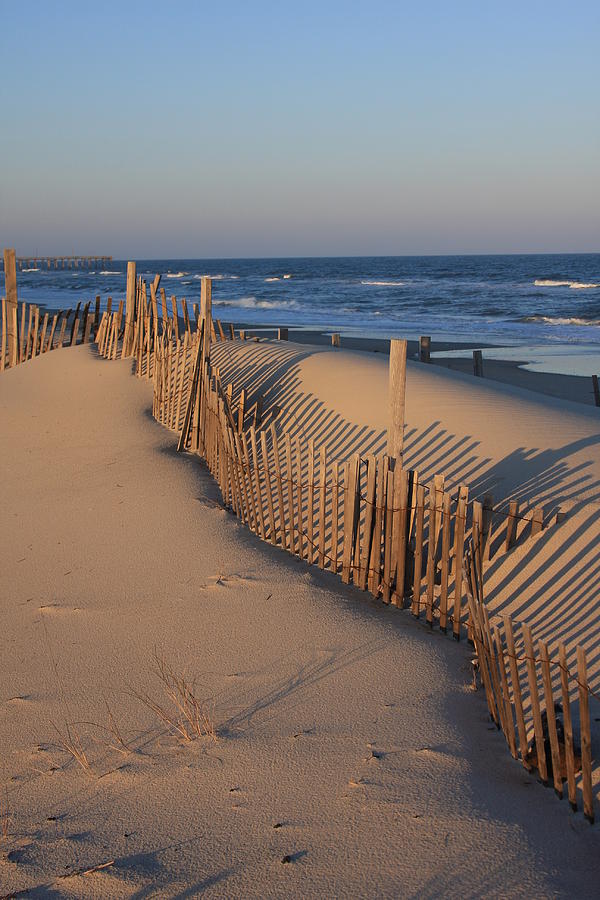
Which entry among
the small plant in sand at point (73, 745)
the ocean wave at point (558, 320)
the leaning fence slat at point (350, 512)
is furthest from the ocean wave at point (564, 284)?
the small plant in sand at point (73, 745)

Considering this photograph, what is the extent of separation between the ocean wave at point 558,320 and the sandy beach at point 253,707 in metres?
25.3

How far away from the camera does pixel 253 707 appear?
4.32m

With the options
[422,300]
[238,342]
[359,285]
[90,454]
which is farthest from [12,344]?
[359,285]

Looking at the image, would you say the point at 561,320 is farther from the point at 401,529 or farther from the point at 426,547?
the point at 401,529

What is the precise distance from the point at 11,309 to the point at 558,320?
2388 cm

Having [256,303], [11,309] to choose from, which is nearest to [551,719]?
[11,309]

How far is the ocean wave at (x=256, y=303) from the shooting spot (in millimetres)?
43719

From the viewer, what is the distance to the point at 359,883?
3039 millimetres

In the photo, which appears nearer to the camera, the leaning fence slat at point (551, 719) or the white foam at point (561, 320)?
the leaning fence slat at point (551, 719)

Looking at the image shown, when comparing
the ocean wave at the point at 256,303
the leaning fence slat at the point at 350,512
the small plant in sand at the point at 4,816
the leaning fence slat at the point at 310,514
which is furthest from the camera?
the ocean wave at the point at 256,303

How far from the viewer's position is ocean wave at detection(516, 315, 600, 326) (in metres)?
32.8

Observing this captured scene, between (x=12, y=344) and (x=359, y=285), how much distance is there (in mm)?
47843

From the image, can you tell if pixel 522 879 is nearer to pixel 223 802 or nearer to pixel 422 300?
pixel 223 802

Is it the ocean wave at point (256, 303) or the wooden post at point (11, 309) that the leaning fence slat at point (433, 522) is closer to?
the wooden post at point (11, 309)
